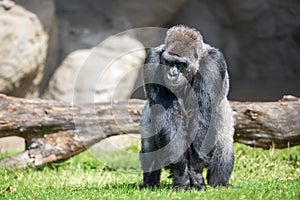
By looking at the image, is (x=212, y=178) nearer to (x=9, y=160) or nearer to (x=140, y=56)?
(x=9, y=160)

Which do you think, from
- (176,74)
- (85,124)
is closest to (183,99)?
(176,74)

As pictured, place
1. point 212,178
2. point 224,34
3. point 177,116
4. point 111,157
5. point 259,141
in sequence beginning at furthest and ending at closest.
A: point 224,34 < point 111,157 < point 259,141 < point 212,178 < point 177,116

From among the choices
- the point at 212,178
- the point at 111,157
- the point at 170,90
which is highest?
the point at 170,90

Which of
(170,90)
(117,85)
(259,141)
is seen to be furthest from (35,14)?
(170,90)

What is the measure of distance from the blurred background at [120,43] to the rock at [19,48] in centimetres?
1

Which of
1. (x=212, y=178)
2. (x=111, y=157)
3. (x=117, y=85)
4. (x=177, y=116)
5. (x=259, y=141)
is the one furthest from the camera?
(x=117, y=85)

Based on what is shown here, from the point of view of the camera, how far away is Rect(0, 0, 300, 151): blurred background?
8141 millimetres

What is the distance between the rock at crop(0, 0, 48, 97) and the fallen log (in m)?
1.67

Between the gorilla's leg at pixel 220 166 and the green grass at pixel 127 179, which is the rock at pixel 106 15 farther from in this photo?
the gorilla's leg at pixel 220 166

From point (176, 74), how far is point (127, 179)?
180cm

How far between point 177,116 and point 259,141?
2176 millimetres

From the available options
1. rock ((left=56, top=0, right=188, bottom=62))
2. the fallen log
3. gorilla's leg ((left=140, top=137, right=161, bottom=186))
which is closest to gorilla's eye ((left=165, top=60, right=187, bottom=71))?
gorilla's leg ((left=140, top=137, right=161, bottom=186))

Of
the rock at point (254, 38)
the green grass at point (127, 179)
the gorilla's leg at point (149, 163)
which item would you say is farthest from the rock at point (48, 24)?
the gorilla's leg at point (149, 163)

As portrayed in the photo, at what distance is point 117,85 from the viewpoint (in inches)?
347
